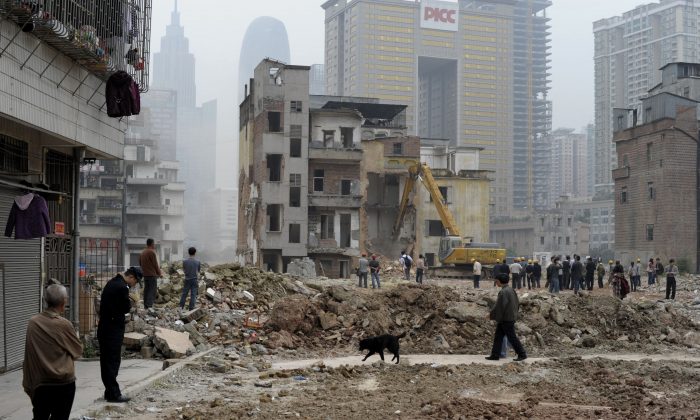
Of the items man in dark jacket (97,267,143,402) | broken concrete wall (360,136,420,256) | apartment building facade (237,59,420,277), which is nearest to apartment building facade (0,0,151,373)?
man in dark jacket (97,267,143,402)

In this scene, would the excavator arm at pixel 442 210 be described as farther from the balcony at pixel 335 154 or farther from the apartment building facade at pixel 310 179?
the apartment building facade at pixel 310 179

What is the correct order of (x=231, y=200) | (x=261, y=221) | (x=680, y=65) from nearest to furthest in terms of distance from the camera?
(x=261, y=221), (x=680, y=65), (x=231, y=200)

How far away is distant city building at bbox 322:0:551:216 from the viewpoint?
562 feet

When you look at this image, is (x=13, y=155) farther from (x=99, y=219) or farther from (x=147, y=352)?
(x=99, y=219)

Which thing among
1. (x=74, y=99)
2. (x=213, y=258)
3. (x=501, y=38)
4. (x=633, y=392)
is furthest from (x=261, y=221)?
(x=501, y=38)

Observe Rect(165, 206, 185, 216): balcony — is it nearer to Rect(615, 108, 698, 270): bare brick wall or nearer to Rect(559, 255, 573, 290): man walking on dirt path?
Rect(615, 108, 698, 270): bare brick wall

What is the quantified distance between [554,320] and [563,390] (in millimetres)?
8514

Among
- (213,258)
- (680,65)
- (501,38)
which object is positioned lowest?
(213,258)

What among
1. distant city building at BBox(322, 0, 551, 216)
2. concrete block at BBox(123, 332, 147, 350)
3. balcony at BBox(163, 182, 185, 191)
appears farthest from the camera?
distant city building at BBox(322, 0, 551, 216)

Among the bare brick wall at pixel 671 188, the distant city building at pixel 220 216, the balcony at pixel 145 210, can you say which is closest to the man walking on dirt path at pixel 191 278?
the bare brick wall at pixel 671 188

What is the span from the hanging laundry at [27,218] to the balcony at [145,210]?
70.8 meters

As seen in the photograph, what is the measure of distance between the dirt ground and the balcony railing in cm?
571

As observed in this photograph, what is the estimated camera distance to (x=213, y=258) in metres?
134

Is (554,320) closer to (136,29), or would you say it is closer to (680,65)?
(136,29)
